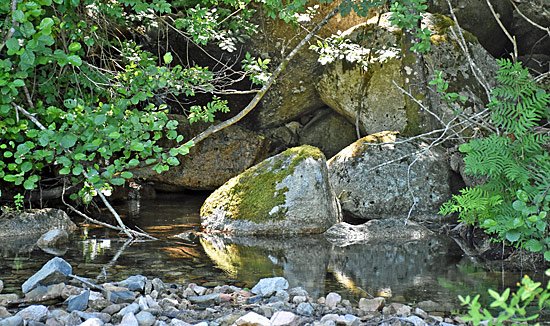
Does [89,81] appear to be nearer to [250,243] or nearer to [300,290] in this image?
[250,243]

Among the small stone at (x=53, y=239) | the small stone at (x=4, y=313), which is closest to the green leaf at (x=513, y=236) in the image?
the small stone at (x=4, y=313)

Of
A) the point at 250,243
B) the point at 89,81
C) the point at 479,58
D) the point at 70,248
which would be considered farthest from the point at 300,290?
the point at 479,58

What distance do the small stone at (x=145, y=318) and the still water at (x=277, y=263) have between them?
1234 millimetres

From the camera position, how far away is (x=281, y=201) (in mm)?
7180

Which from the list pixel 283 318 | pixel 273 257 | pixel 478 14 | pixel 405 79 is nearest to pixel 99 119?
pixel 283 318

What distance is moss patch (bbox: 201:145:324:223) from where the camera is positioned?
23.6 ft

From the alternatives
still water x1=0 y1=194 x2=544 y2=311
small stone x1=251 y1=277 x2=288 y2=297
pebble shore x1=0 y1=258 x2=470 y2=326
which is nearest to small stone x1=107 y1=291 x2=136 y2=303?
pebble shore x1=0 y1=258 x2=470 y2=326

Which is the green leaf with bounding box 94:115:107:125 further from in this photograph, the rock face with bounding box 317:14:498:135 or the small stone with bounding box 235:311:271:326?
the rock face with bounding box 317:14:498:135

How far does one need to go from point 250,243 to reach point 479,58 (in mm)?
5519

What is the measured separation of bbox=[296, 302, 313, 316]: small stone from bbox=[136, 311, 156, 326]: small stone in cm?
101

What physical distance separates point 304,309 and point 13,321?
1.88 meters

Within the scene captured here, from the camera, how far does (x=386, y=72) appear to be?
30.3 feet

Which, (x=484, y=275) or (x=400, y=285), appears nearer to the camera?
(x=400, y=285)

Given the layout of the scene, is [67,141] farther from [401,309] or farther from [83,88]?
[401,309]
